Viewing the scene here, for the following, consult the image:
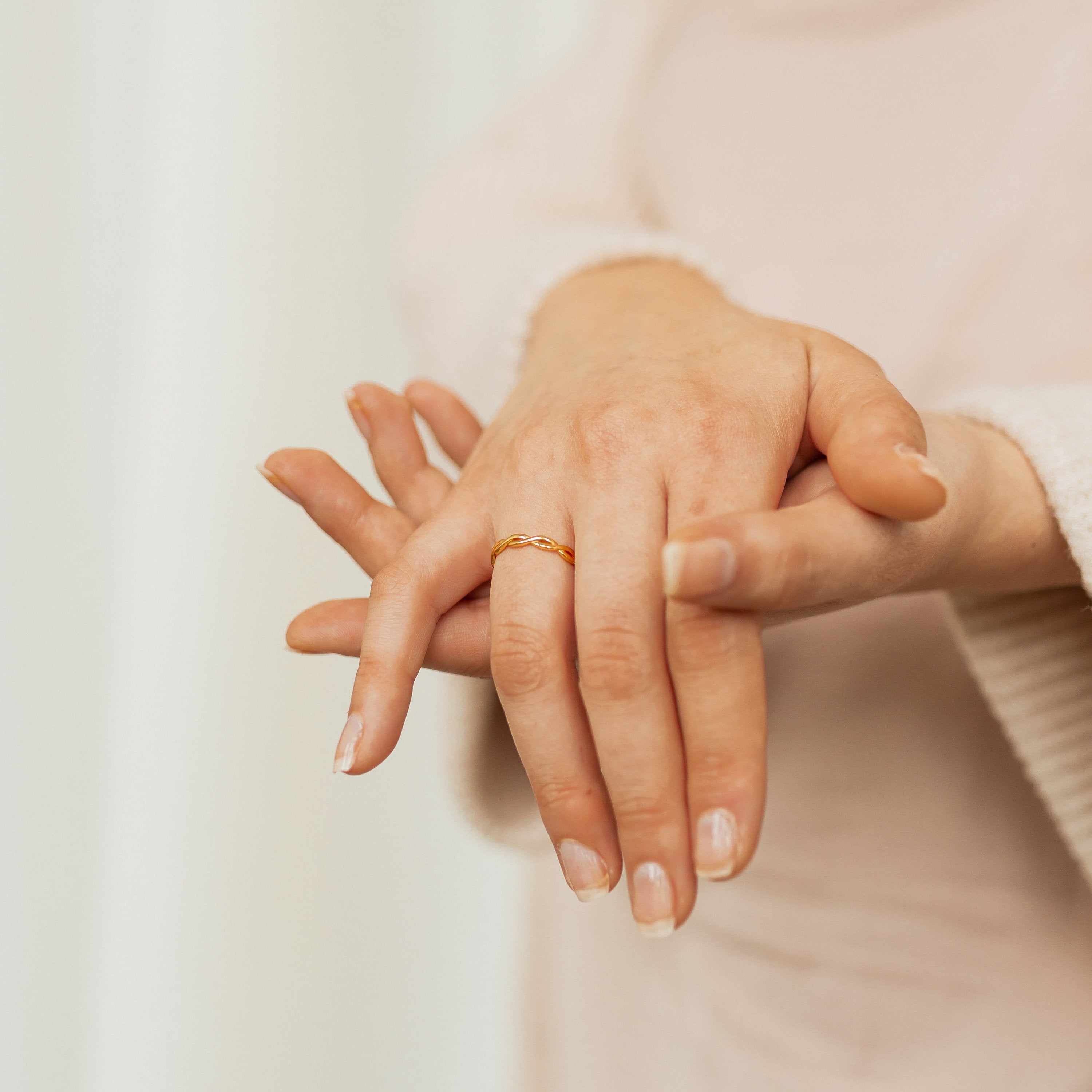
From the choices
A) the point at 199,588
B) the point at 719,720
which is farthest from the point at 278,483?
the point at 199,588

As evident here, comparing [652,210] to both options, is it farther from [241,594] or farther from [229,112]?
[241,594]

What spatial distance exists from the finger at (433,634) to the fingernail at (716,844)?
14 centimetres

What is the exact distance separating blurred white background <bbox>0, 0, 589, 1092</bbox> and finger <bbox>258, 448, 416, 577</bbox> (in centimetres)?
16

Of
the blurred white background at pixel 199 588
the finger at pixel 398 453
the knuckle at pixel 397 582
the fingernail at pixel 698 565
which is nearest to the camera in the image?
the fingernail at pixel 698 565

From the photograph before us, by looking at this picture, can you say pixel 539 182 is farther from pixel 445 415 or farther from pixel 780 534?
pixel 780 534

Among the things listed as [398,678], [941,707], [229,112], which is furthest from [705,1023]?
[229,112]

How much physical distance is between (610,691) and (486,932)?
3.16 feet

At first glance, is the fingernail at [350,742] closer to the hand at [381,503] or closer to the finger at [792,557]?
the hand at [381,503]

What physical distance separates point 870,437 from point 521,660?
0.53 feet

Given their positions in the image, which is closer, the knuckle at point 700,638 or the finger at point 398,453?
the knuckle at point 700,638

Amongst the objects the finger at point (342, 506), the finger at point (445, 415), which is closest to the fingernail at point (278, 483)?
the finger at point (342, 506)

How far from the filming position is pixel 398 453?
1.75ft

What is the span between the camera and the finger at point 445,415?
0.57m

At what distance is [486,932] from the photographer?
1212 mm
